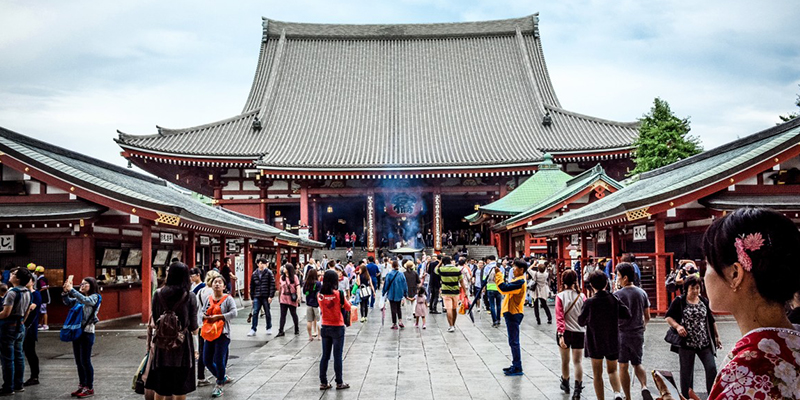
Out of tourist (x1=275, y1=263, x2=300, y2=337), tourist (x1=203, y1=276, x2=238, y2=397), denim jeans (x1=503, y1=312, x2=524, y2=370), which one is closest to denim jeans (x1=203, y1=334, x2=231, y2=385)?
tourist (x1=203, y1=276, x2=238, y2=397)

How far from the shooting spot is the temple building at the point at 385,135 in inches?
1328

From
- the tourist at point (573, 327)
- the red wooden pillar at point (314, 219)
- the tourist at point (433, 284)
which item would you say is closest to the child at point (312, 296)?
the tourist at point (573, 327)

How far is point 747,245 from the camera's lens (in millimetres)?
2143

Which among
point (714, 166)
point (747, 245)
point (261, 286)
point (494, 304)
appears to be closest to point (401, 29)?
point (714, 166)

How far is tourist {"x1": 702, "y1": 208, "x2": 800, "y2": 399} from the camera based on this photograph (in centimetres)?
207

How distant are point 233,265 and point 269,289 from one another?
29.7 feet

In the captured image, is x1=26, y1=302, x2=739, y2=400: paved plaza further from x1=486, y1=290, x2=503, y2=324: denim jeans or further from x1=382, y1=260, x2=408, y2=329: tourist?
x1=382, y1=260, x2=408, y2=329: tourist

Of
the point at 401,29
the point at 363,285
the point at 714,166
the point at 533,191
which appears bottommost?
the point at 363,285

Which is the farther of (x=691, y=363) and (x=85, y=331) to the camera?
(x=85, y=331)

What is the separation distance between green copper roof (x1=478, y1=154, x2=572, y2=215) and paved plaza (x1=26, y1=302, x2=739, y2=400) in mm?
12625

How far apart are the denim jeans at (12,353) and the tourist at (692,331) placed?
809 centimetres

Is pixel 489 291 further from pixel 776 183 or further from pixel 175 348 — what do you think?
pixel 175 348

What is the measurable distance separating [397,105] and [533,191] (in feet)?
47.9

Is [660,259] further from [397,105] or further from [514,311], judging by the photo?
[397,105]
